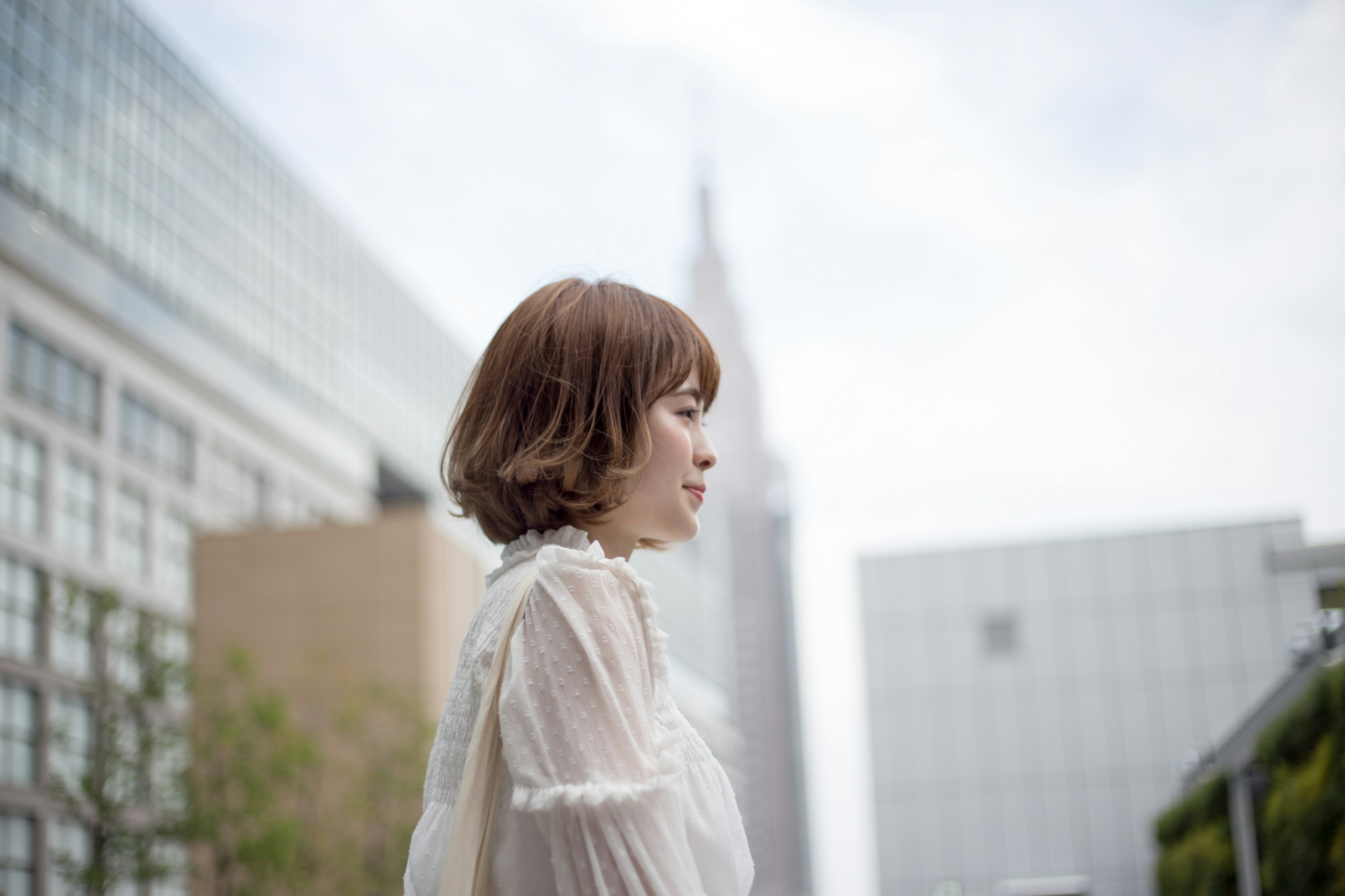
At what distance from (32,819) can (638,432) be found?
22046 millimetres

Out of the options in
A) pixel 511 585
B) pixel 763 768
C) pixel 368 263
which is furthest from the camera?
pixel 763 768

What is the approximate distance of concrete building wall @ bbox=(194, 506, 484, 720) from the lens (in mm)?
19578

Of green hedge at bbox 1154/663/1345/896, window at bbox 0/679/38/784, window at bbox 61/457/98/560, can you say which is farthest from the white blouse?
window at bbox 61/457/98/560

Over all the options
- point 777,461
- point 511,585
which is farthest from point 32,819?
point 777,461

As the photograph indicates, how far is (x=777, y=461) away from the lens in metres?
120

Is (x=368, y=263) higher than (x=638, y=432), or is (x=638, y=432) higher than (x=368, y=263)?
(x=368, y=263)

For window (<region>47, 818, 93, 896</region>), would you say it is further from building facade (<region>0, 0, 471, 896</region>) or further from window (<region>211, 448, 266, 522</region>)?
window (<region>211, 448, 266, 522</region>)

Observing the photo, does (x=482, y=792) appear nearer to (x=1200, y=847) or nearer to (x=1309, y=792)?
(x=1309, y=792)

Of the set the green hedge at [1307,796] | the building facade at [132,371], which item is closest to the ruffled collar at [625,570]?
the green hedge at [1307,796]

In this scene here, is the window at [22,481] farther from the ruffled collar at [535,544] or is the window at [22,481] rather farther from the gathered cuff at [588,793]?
the gathered cuff at [588,793]

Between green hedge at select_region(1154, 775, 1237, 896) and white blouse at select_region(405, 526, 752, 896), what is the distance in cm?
1240

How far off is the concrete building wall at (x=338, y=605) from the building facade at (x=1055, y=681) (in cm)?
1351

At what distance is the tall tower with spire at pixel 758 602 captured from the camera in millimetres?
102438

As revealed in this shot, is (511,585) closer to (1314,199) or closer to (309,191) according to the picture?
(1314,199)
